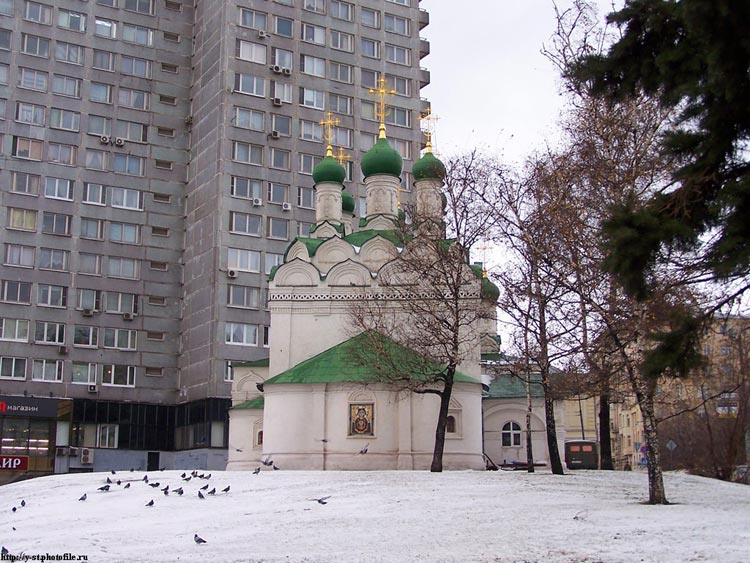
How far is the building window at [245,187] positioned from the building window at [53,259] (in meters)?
9.18

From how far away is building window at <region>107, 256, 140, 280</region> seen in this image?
4778cm

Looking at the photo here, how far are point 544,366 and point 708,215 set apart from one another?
14061 mm

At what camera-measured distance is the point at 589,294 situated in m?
18.7

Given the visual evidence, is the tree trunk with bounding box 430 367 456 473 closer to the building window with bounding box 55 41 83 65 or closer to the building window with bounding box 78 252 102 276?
the building window with bounding box 78 252 102 276

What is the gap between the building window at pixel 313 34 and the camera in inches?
2074

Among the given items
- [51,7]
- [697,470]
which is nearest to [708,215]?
[697,470]

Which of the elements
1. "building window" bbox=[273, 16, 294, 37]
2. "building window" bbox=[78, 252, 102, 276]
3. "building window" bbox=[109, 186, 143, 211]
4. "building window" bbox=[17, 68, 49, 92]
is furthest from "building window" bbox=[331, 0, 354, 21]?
"building window" bbox=[78, 252, 102, 276]

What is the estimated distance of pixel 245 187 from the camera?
160 feet

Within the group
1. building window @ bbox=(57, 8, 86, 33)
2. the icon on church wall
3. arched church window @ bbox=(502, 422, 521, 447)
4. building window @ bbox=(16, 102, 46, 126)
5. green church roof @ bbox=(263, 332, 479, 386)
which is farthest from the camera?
building window @ bbox=(57, 8, 86, 33)

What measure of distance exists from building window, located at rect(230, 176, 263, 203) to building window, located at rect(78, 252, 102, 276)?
7834mm

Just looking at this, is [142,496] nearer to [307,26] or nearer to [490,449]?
[490,449]

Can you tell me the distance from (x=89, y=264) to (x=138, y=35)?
1350 cm

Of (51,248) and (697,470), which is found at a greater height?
(51,248)

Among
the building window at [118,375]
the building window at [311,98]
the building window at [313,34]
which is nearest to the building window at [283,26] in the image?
the building window at [313,34]
